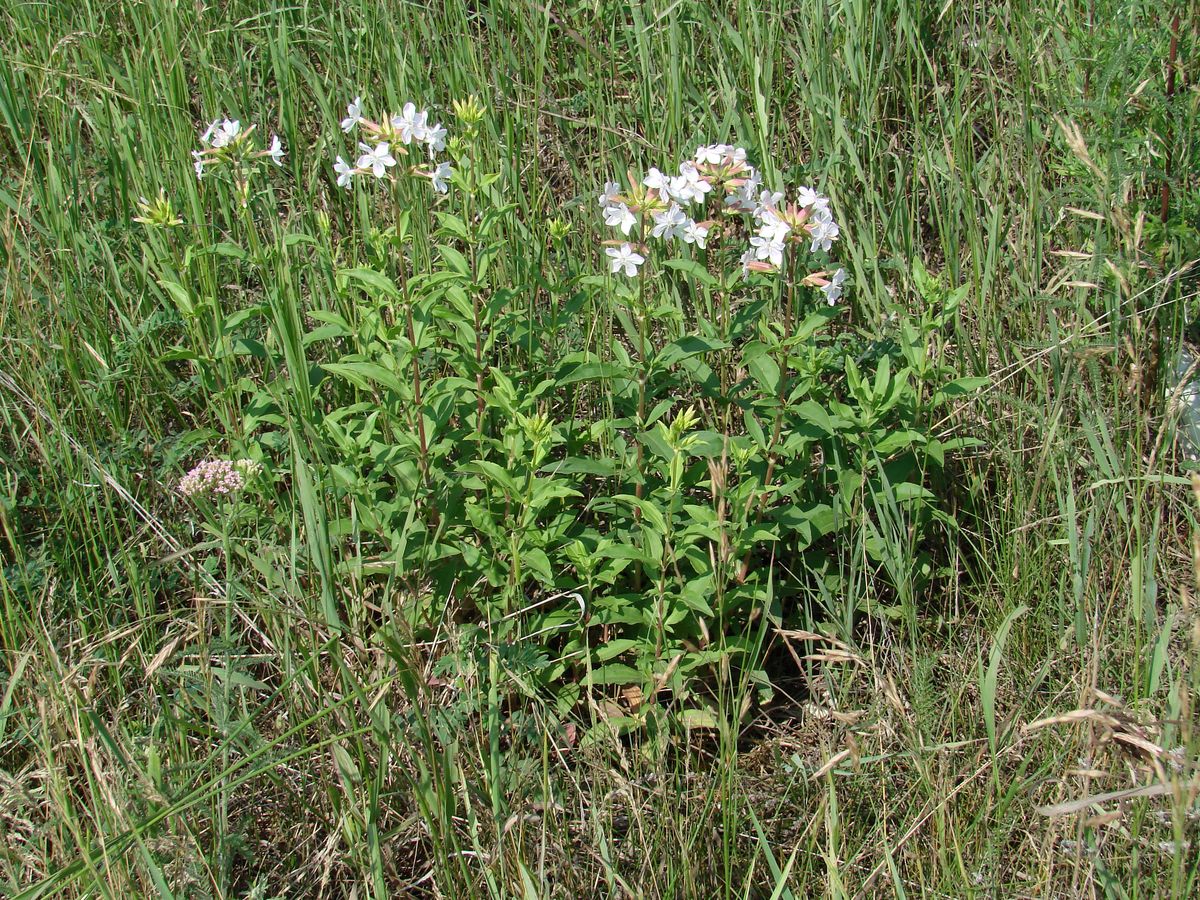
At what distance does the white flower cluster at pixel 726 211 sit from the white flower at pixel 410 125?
1.33 ft

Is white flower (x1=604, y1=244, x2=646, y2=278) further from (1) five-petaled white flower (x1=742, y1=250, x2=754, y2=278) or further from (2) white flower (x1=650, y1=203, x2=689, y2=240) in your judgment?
(1) five-petaled white flower (x1=742, y1=250, x2=754, y2=278)

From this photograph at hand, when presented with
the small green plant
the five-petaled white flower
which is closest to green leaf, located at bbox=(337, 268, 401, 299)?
the small green plant

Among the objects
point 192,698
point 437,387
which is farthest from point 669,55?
point 192,698

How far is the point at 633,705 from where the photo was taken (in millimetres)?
2379

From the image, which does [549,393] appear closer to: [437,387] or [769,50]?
[437,387]

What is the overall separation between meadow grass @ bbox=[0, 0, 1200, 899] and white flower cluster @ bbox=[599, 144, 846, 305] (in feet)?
1.09

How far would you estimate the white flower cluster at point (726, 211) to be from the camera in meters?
2.09

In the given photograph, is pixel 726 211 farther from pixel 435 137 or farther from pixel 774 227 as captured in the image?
pixel 435 137

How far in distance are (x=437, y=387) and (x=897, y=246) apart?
147 centimetres

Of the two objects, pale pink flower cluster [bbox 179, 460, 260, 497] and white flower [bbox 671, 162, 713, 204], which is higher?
white flower [bbox 671, 162, 713, 204]

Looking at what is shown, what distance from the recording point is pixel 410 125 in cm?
215

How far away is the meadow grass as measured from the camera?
Result: 1741mm

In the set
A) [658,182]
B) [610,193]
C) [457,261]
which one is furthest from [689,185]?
[457,261]

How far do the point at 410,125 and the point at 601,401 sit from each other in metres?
0.82
